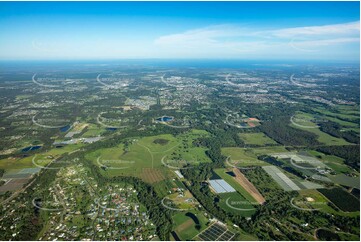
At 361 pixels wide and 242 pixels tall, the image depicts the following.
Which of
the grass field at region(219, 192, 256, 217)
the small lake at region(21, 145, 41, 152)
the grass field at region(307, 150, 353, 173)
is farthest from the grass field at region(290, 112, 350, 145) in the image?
the small lake at region(21, 145, 41, 152)

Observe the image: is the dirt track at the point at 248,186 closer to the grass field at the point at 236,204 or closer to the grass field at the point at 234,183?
the grass field at the point at 234,183

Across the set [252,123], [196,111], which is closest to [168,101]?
[196,111]

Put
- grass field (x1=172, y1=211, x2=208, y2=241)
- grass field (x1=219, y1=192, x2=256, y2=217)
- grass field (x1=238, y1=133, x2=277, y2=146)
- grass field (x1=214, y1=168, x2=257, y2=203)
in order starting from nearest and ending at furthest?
grass field (x1=172, y1=211, x2=208, y2=241) → grass field (x1=219, y1=192, x2=256, y2=217) → grass field (x1=214, y1=168, x2=257, y2=203) → grass field (x1=238, y1=133, x2=277, y2=146)

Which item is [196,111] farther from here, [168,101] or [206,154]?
[206,154]

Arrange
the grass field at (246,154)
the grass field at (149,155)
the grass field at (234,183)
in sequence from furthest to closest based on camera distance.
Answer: the grass field at (246,154) → the grass field at (149,155) → the grass field at (234,183)

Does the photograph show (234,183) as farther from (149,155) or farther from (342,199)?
(149,155)

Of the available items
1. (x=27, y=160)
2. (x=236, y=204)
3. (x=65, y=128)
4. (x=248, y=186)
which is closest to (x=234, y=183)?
(x=248, y=186)

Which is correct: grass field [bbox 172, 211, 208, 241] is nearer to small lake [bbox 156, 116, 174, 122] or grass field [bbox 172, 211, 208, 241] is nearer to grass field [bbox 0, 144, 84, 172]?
grass field [bbox 0, 144, 84, 172]

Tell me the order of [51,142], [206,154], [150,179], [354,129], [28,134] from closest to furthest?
1. [150,179]
2. [206,154]
3. [51,142]
4. [28,134]
5. [354,129]

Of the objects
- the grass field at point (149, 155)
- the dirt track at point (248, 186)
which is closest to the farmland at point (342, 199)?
the dirt track at point (248, 186)
